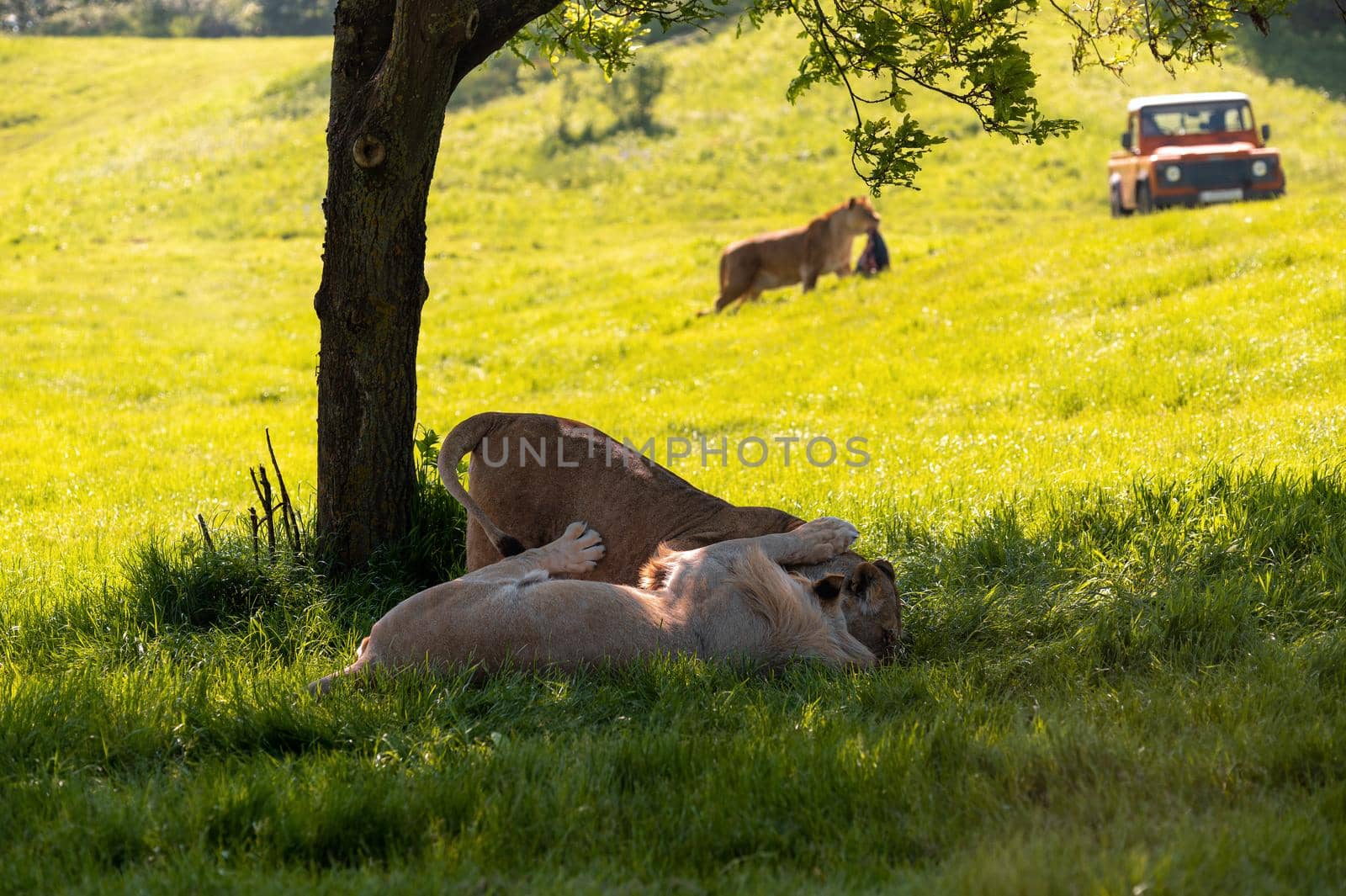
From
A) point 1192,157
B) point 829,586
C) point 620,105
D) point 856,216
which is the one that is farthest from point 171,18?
point 829,586

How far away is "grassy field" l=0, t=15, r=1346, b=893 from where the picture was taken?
11.4 feet

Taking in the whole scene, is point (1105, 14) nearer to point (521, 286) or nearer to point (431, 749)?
point (431, 749)

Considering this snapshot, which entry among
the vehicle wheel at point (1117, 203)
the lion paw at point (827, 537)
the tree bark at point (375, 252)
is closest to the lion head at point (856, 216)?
the vehicle wheel at point (1117, 203)

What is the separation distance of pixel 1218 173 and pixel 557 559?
1942 centimetres

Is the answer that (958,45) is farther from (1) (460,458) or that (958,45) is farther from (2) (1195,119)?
(2) (1195,119)

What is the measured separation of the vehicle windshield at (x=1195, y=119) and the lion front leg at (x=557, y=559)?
20.3 meters

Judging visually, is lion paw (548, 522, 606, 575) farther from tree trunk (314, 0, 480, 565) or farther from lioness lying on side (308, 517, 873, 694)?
tree trunk (314, 0, 480, 565)

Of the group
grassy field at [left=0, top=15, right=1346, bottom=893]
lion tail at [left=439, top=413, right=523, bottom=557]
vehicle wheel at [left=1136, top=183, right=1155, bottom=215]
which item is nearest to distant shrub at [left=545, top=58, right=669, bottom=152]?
grassy field at [left=0, top=15, right=1346, bottom=893]

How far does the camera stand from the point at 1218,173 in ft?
68.9

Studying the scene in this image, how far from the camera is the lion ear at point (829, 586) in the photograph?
4.96 metres

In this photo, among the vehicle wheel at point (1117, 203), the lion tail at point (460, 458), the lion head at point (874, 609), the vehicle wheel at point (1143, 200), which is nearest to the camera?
the lion head at point (874, 609)

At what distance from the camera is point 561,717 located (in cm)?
441

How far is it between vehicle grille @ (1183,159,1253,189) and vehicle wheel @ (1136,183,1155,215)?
65cm

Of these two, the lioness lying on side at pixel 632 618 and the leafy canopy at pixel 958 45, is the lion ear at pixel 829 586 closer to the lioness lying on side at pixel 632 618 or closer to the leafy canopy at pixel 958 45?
the lioness lying on side at pixel 632 618
